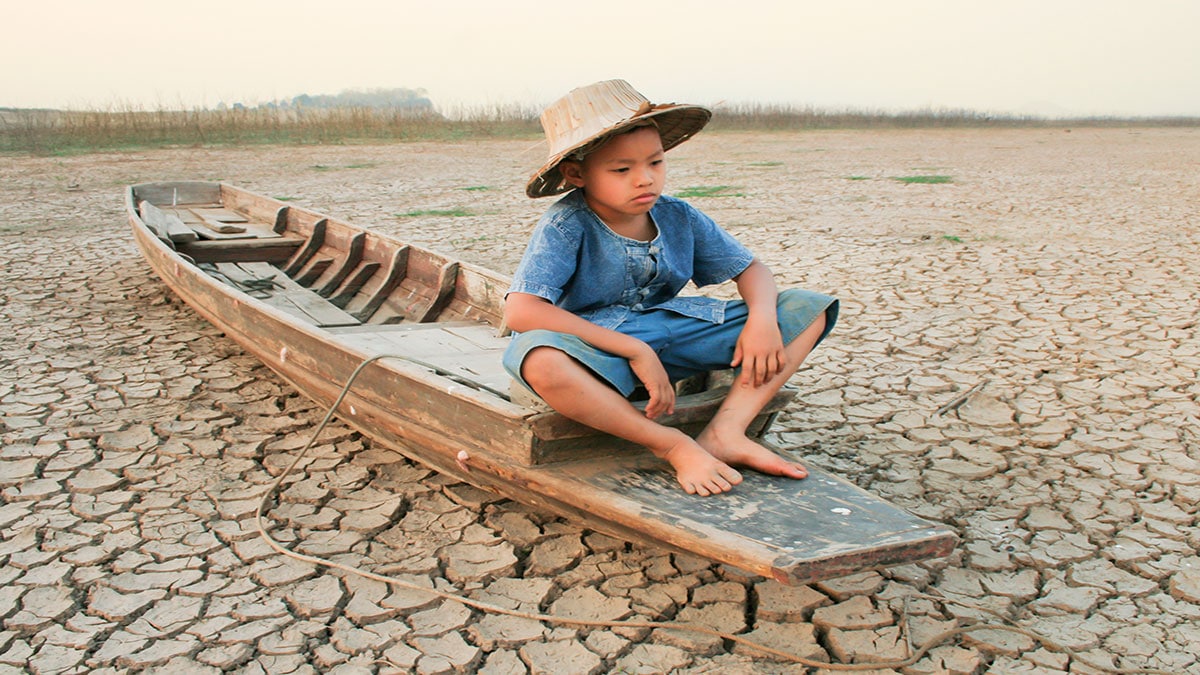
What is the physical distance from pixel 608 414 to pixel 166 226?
456 centimetres

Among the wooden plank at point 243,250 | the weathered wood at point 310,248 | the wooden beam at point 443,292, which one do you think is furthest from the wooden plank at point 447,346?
the wooden plank at point 243,250

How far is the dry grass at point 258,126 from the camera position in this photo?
57.8 feet

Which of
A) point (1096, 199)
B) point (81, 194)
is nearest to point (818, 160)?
point (1096, 199)

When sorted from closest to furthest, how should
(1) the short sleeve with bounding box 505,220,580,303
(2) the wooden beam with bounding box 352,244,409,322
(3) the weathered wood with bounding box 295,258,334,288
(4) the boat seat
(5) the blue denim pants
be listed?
(1) the short sleeve with bounding box 505,220,580,303 → (5) the blue denim pants → (4) the boat seat → (2) the wooden beam with bounding box 352,244,409,322 → (3) the weathered wood with bounding box 295,258,334,288

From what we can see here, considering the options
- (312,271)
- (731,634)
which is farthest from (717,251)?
(312,271)

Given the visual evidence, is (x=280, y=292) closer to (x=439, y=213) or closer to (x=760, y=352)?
(x=760, y=352)

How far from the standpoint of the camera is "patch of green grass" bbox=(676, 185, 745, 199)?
1138cm

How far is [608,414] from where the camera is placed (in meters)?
2.41

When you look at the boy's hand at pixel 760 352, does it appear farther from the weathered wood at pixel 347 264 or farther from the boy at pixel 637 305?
the weathered wood at pixel 347 264

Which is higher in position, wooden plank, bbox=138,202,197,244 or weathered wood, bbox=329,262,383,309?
wooden plank, bbox=138,202,197,244

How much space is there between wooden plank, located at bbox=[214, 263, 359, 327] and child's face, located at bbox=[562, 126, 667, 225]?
2.44 m

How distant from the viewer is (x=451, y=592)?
2.57m

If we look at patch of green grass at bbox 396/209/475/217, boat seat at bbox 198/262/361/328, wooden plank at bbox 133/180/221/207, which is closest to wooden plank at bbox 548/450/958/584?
boat seat at bbox 198/262/361/328

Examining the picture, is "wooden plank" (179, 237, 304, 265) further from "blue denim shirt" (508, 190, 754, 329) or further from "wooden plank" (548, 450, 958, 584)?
"wooden plank" (548, 450, 958, 584)
